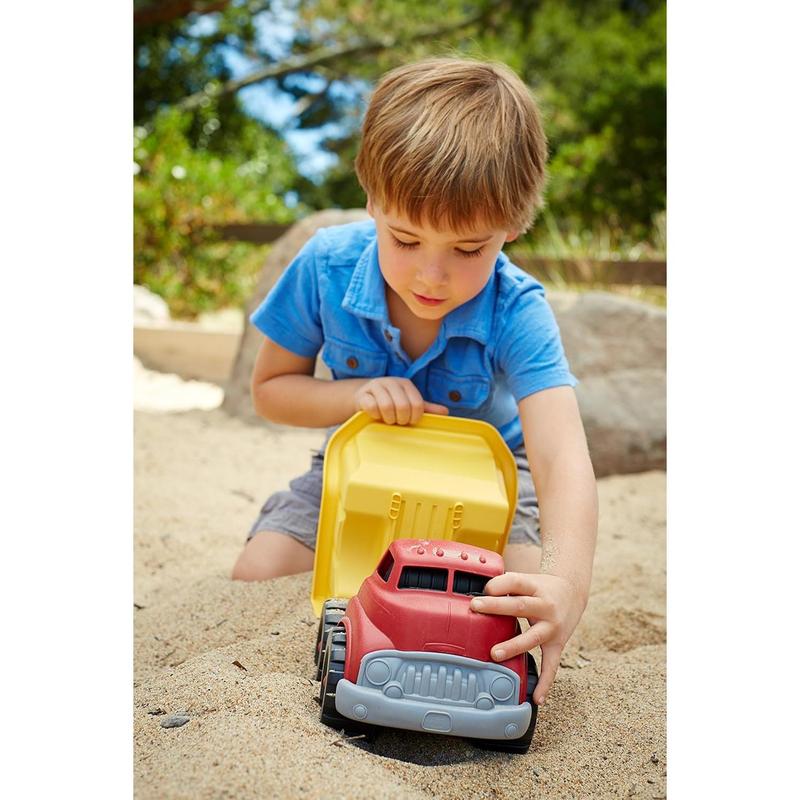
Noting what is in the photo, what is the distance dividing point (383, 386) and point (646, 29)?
922 cm

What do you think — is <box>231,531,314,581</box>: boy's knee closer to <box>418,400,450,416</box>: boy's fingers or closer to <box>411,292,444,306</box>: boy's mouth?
<box>418,400,450,416</box>: boy's fingers

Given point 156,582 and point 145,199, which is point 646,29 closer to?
point 145,199

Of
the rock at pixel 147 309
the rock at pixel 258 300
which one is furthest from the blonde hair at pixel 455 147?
the rock at pixel 147 309

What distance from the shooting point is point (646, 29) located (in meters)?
9.62

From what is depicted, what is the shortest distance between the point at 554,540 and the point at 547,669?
0.73ft

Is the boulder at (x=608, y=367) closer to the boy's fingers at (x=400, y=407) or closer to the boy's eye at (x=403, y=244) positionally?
the boy's fingers at (x=400, y=407)

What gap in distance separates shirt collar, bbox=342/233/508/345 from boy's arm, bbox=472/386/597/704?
6.8 inches

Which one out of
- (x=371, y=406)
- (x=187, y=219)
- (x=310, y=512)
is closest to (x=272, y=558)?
(x=310, y=512)

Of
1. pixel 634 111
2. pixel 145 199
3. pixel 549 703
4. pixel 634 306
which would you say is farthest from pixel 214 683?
pixel 634 111

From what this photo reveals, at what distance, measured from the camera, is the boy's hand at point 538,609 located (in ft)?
3.79

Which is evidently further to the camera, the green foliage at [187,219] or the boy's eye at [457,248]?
the green foliage at [187,219]

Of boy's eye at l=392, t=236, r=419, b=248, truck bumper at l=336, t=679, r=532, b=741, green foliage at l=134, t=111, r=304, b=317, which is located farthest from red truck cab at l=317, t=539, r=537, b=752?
green foliage at l=134, t=111, r=304, b=317

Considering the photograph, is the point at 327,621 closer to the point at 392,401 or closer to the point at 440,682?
the point at 440,682

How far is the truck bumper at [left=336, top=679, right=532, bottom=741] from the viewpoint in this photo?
111 centimetres
